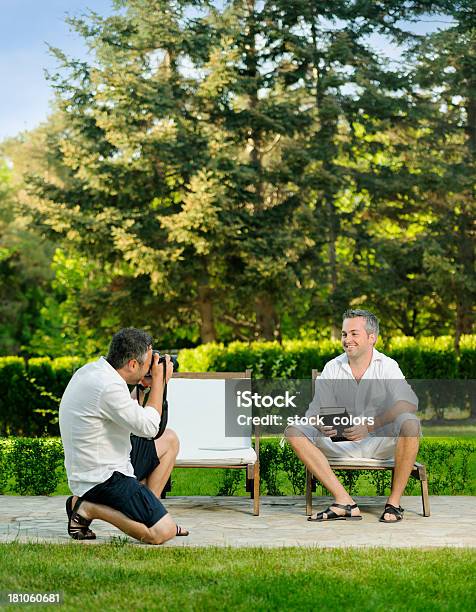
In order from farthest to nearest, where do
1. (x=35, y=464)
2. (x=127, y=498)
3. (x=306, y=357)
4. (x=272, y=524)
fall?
(x=306, y=357) → (x=35, y=464) → (x=272, y=524) → (x=127, y=498)

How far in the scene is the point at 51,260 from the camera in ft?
109

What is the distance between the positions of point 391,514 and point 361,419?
0.69 meters

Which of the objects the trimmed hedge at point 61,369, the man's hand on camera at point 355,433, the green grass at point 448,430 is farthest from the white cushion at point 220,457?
the green grass at point 448,430

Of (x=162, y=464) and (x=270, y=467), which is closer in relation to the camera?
(x=162, y=464)

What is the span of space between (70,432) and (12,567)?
96 cm

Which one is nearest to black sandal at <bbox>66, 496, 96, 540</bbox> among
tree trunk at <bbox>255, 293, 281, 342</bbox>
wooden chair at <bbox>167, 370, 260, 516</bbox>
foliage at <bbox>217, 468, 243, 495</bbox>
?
wooden chair at <bbox>167, 370, 260, 516</bbox>

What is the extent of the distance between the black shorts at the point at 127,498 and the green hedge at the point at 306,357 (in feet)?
30.1

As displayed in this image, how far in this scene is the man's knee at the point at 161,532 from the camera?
545 cm

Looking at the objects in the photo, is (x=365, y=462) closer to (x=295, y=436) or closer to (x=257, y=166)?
(x=295, y=436)

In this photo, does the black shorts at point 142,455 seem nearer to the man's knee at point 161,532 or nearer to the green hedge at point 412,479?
the man's knee at point 161,532

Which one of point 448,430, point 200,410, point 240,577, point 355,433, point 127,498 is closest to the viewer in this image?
point 240,577

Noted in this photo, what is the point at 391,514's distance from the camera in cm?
638

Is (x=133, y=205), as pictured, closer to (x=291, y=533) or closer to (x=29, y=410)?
(x=29, y=410)

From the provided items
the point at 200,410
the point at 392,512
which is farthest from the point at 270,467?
the point at 392,512
